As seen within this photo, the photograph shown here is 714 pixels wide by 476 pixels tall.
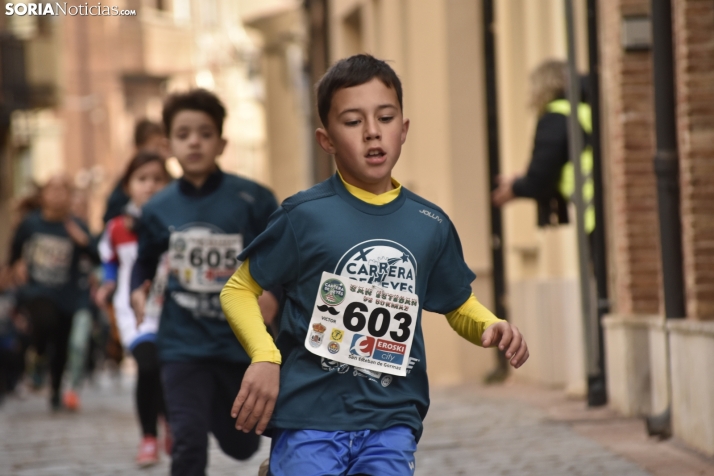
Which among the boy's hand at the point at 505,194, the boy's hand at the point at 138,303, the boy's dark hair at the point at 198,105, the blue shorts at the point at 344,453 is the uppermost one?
the boy's dark hair at the point at 198,105

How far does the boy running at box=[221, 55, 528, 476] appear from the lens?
13.3 ft

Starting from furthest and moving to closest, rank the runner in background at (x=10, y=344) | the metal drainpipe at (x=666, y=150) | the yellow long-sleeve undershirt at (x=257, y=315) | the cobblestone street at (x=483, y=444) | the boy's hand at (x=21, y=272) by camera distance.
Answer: the runner in background at (x=10, y=344)
the boy's hand at (x=21, y=272)
the metal drainpipe at (x=666, y=150)
the cobblestone street at (x=483, y=444)
the yellow long-sleeve undershirt at (x=257, y=315)

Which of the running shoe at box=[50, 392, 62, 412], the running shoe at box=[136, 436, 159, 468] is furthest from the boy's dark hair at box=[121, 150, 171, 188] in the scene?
the running shoe at box=[50, 392, 62, 412]

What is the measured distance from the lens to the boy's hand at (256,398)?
12.8 feet

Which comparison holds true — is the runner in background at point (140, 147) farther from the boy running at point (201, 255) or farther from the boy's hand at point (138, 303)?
the boy running at point (201, 255)

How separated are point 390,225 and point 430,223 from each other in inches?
6.0

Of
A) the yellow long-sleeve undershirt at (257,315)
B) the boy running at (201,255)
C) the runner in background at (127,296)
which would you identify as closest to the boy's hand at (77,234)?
the runner in background at (127,296)

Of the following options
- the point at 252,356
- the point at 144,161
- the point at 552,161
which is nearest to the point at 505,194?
the point at 552,161

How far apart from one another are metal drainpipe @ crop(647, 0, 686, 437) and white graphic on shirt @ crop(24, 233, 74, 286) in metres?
7.10

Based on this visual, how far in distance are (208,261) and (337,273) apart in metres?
2.12

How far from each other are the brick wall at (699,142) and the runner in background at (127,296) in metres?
2.73

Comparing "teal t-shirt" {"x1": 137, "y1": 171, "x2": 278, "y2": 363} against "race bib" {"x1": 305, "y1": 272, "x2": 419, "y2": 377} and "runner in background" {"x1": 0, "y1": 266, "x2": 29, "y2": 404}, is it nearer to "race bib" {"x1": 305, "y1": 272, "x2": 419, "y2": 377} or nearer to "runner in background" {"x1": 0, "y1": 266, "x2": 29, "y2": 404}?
"race bib" {"x1": 305, "y1": 272, "x2": 419, "y2": 377}

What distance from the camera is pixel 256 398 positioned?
3904 millimetres

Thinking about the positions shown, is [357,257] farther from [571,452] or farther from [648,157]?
[648,157]
